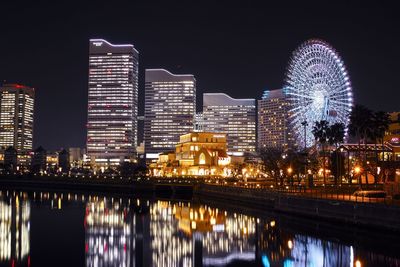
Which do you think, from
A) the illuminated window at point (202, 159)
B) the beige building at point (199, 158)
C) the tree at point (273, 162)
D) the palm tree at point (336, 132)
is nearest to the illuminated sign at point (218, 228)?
the palm tree at point (336, 132)

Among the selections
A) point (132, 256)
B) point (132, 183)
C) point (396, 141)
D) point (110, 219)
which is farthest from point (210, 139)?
point (132, 256)

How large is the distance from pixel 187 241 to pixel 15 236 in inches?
817

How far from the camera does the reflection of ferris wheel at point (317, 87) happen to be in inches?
3920

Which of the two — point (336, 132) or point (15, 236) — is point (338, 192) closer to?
point (336, 132)

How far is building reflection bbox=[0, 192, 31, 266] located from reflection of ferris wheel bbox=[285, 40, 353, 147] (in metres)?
56.7

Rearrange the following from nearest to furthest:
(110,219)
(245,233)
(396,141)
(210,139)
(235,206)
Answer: (245,233) → (110,219) → (235,206) → (396,141) → (210,139)

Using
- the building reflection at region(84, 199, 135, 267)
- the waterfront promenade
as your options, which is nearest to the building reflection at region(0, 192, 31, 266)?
the building reflection at region(84, 199, 135, 267)

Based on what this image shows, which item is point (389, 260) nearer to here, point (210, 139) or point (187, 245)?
point (187, 245)

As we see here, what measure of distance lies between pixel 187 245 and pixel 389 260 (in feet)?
67.1

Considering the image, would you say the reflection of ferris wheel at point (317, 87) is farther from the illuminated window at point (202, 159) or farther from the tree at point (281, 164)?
the illuminated window at point (202, 159)

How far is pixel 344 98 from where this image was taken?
326 ft

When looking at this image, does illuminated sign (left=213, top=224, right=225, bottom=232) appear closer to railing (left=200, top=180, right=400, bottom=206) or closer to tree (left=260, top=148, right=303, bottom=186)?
railing (left=200, top=180, right=400, bottom=206)

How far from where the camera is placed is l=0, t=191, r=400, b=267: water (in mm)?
43938

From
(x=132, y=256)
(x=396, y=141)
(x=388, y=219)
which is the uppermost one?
(x=396, y=141)
